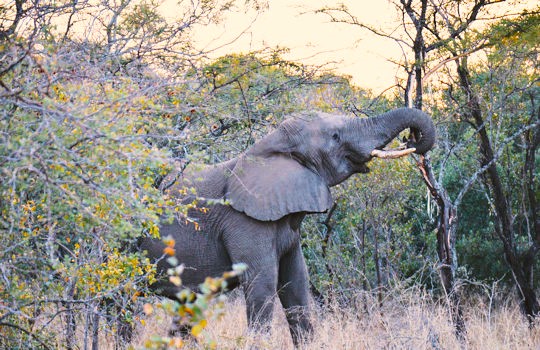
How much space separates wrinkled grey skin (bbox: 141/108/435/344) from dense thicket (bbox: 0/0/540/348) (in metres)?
0.35

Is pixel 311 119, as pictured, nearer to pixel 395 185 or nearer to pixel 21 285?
pixel 395 185

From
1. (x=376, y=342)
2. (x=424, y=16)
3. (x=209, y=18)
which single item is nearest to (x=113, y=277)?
(x=376, y=342)

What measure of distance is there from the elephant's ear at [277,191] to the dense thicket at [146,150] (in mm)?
383

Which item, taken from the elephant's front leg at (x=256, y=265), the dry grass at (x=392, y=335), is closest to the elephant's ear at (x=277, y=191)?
the elephant's front leg at (x=256, y=265)

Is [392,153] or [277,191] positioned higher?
[392,153]

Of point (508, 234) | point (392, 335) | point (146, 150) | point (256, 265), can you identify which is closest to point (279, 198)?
point (256, 265)

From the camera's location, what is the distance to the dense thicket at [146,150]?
4.63 m

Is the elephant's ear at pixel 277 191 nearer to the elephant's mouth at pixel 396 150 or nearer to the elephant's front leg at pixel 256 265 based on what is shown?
the elephant's front leg at pixel 256 265

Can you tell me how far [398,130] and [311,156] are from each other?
2.79 feet

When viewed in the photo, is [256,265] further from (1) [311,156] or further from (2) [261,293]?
(1) [311,156]

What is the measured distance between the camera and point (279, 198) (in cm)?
857

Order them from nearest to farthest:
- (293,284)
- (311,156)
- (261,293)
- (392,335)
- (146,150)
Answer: (146,150) < (392,335) < (261,293) < (311,156) < (293,284)

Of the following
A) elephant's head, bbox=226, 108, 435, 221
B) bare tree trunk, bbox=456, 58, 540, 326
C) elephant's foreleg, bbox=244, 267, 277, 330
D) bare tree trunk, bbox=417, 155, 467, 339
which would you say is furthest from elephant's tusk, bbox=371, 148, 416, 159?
elephant's foreleg, bbox=244, 267, 277, 330

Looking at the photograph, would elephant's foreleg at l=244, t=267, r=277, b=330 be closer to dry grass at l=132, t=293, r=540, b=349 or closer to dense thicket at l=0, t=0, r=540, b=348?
dry grass at l=132, t=293, r=540, b=349
